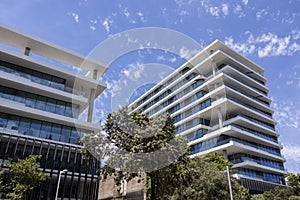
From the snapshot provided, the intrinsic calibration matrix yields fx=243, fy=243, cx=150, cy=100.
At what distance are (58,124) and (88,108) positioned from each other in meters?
4.39

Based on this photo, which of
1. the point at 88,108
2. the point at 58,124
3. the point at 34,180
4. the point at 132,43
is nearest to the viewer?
the point at 132,43

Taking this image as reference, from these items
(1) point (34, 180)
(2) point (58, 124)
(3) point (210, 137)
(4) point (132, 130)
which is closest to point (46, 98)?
(2) point (58, 124)

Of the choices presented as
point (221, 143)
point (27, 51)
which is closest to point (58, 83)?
point (27, 51)

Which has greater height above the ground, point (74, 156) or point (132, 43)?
point (132, 43)

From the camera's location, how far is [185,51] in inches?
444

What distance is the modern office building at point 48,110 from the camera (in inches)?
824

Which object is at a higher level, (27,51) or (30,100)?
(27,51)

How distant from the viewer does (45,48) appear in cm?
2630

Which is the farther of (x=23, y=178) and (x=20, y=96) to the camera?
(x=20, y=96)

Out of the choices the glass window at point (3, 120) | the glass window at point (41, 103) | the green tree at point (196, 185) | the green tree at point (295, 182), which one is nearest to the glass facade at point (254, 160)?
the green tree at point (295, 182)

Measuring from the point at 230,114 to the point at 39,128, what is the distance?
27.3 m

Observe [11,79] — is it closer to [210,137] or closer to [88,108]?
[88,108]

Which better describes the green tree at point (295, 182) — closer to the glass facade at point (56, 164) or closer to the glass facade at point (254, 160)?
the glass facade at point (254, 160)

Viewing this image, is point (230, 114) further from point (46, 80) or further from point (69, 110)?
point (46, 80)
